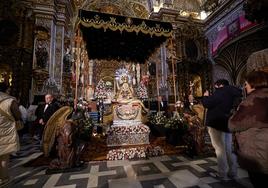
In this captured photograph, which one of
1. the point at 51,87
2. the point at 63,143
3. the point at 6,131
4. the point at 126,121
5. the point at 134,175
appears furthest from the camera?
the point at 51,87

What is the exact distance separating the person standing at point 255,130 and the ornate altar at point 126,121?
3477 mm

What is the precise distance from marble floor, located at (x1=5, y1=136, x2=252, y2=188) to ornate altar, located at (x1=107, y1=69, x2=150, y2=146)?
0.99 m

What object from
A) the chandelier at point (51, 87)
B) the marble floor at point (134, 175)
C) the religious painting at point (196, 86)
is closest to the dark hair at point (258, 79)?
the marble floor at point (134, 175)

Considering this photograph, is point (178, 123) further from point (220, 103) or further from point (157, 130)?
point (220, 103)

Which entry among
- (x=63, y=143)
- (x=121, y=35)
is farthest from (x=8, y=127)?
(x=121, y=35)

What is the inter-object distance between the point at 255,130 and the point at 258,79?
1.49 feet

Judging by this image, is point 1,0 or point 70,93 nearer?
point 1,0

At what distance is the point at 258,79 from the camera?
1338mm

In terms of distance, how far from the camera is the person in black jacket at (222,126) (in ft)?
8.30

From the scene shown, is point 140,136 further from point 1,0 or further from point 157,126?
point 1,0

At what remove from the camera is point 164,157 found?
12.6ft

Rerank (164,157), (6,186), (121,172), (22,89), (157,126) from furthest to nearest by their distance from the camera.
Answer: (22,89), (157,126), (164,157), (121,172), (6,186)

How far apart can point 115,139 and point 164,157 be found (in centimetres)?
151

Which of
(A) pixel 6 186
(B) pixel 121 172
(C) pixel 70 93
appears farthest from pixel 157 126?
(C) pixel 70 93
